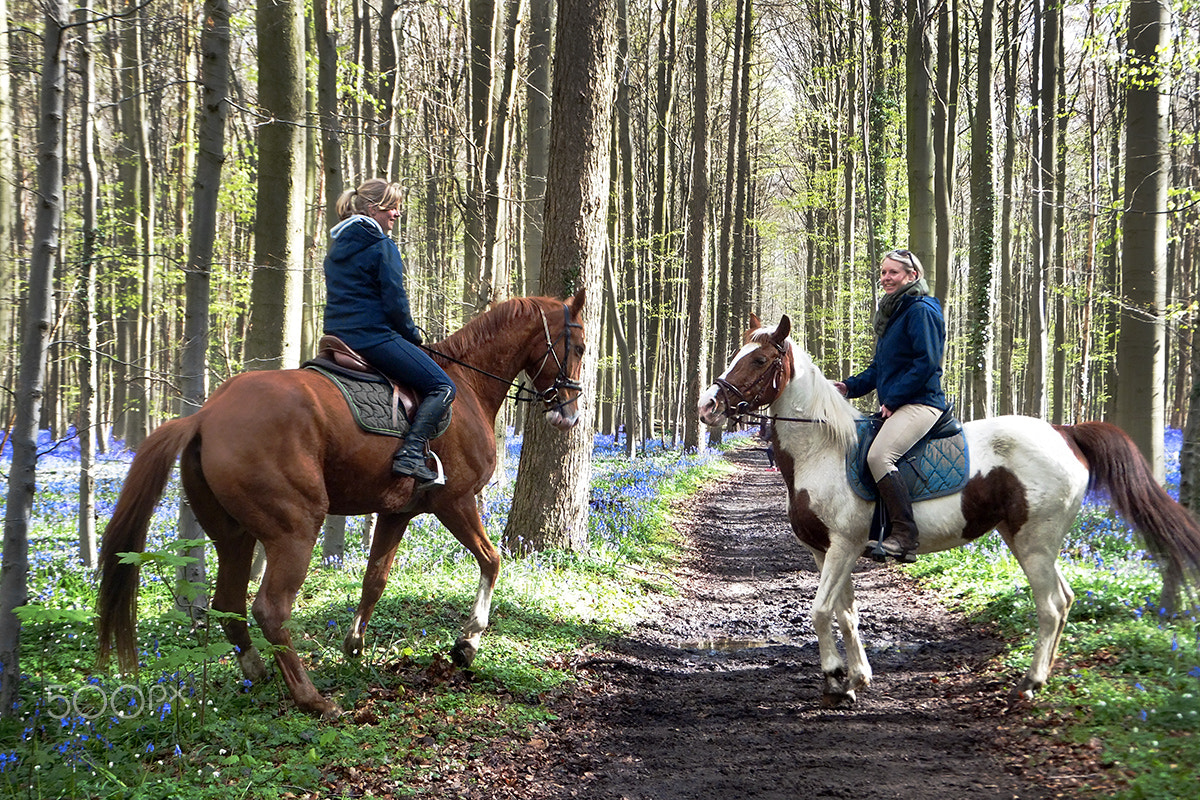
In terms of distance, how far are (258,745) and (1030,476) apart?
526 cm

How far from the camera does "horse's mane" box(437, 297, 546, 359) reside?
6.27m

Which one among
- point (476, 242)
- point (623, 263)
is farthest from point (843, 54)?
point (476, 242)

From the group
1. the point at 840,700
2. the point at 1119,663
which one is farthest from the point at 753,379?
the point at 1119,663

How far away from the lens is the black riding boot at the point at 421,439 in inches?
211

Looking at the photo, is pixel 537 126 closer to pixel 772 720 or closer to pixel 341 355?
pixel 341 355

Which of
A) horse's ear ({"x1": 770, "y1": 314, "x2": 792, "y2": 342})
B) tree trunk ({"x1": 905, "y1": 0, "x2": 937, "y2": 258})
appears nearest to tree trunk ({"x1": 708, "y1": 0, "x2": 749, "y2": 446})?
tree trunk ({"x1": 905, "y1": 0, "x2": 937, "y2": 258})

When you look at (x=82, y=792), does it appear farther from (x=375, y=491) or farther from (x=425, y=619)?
(x=425, y=619)

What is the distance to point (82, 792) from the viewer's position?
11.8 feet

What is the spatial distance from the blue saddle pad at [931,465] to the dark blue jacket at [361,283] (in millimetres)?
3456

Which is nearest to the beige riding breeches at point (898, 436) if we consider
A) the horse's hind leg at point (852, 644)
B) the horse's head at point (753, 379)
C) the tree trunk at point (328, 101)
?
the horse's head at point (753, 379)

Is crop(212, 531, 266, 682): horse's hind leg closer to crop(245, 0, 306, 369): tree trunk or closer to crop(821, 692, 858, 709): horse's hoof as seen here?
crop(245, 0, 306, 369): tree trunk

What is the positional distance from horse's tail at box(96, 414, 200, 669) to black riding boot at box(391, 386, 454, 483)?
4.19 feet

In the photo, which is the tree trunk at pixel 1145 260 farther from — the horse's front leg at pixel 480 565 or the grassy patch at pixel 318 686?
the horse's front leg at pixel 480 565

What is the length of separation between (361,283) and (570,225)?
363 centimetres
